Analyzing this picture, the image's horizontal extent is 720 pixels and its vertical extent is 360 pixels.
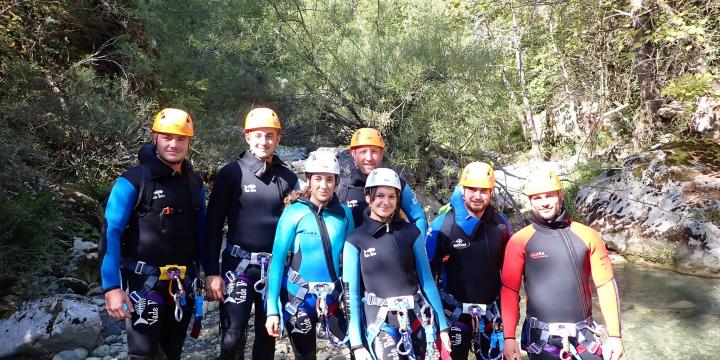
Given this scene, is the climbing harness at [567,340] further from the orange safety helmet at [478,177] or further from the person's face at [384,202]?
the person's face at [384,202]

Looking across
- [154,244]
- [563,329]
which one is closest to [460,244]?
[563,329]

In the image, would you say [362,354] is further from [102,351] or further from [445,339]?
[102,351]

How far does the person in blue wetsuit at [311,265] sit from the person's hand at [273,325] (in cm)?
1

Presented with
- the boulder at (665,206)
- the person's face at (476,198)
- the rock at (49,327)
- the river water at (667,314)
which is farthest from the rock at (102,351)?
the boulder at (665,206)

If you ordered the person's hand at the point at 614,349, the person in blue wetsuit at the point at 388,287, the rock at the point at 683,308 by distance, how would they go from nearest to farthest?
the person's hand at the point at 614,349 → the person in blue wetsuit at the point at 388,287 → the rock at the point at 683,308

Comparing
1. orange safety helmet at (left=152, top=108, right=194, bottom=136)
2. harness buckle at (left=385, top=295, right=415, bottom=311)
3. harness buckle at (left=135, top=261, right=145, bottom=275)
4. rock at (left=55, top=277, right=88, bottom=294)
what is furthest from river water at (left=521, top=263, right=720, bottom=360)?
rock at (left=55, top=277, right=88, bottom=294)

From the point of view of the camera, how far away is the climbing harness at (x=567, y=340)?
3.22m

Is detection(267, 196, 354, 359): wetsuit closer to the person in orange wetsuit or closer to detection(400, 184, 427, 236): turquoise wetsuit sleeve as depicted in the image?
detection(400, 184, 427, 236): turquoise wetsuit sleeve

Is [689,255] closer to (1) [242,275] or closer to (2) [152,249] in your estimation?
(1) [242,275]

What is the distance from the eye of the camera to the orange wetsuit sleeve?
10.6ft

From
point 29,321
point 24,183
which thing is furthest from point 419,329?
point 24,183

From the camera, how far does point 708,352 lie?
5.74 metres

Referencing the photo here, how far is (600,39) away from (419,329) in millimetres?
11074

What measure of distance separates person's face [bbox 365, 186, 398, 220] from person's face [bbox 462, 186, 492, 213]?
70 cm
